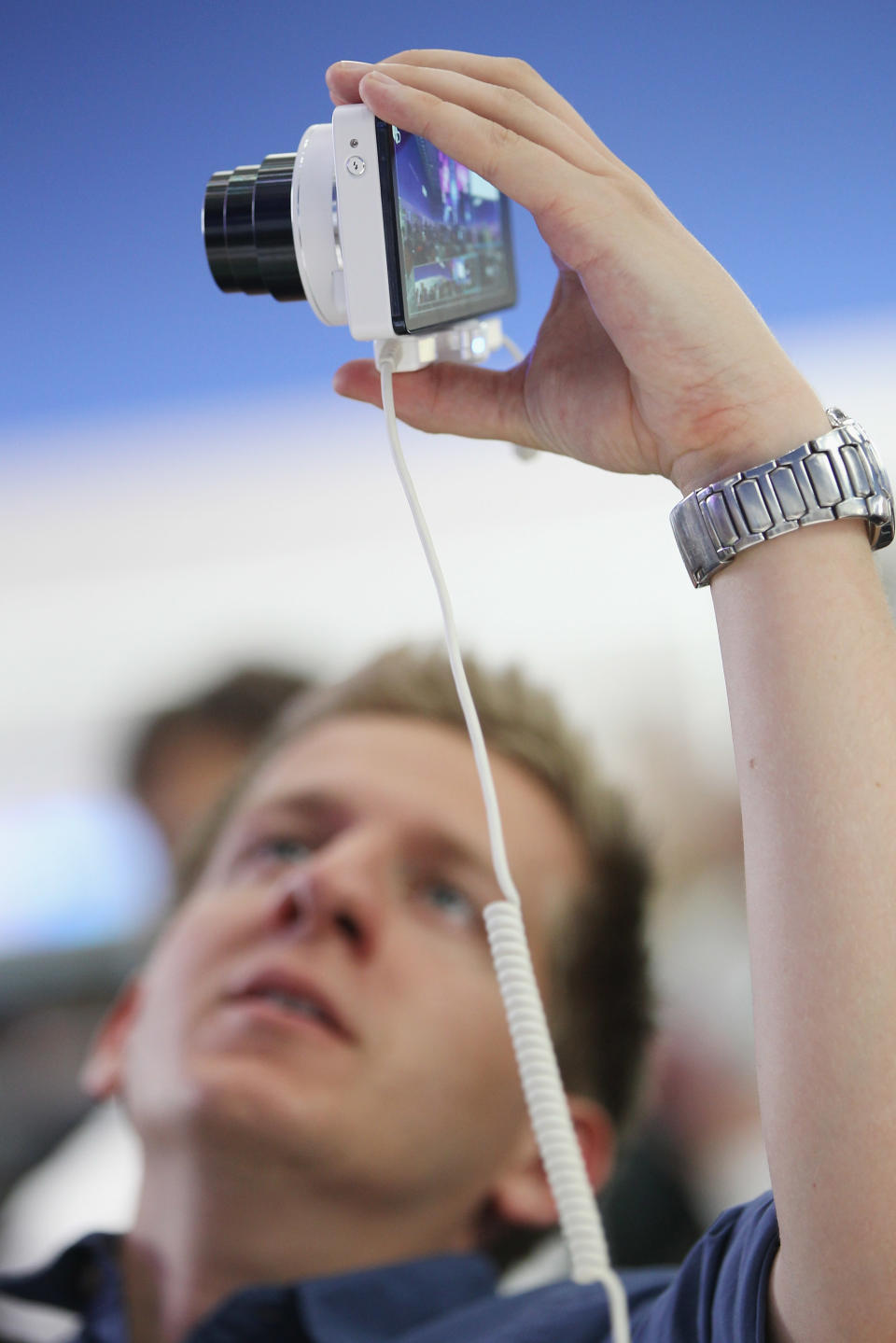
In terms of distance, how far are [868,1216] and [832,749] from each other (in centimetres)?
24

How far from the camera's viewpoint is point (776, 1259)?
616 mm

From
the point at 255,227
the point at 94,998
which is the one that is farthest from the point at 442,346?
the point at 94,998

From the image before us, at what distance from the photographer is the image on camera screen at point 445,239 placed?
0.65m

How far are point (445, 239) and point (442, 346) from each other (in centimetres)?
8

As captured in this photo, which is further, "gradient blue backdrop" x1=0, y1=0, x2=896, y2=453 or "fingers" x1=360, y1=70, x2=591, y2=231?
"gradient blue backdrop" x1=0, y1=0, x2=896, y2=453

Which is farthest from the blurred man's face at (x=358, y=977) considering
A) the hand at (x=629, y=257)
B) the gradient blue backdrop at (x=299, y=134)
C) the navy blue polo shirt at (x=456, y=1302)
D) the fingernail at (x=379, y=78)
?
the fingernail at (x=379, y=78)

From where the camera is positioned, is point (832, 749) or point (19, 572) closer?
A: point (832, 749)

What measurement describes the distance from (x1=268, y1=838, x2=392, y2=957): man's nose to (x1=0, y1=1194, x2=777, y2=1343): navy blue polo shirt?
39cm

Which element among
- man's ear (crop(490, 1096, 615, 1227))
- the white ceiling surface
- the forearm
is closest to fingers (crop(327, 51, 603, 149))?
the forearm

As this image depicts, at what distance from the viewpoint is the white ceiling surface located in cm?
156

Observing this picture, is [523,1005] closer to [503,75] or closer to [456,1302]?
[503,75]

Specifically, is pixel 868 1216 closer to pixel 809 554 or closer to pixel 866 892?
pixel 866 892

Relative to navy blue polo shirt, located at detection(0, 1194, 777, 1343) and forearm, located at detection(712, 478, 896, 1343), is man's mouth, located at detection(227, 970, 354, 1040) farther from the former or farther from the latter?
forearm, located at detection(712, 478, 896, 1343)

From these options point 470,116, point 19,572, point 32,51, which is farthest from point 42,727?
point 470,116
